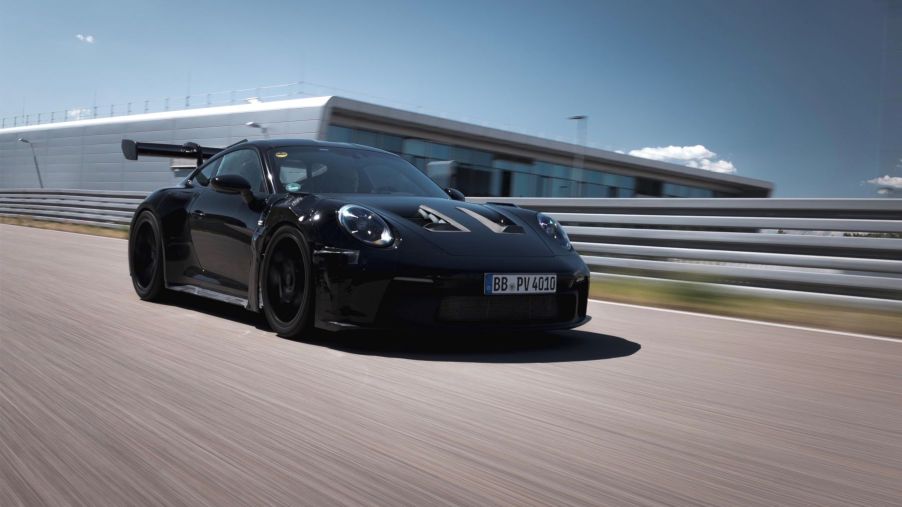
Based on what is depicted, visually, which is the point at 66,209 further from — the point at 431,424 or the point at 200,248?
the point at 431,424

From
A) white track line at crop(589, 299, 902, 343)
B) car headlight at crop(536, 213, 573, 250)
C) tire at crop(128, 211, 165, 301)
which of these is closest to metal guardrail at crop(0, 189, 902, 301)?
white track line at crop(589, 299, 902, 343)

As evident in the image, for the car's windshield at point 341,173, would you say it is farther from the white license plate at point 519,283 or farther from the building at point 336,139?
the building at point 336,139

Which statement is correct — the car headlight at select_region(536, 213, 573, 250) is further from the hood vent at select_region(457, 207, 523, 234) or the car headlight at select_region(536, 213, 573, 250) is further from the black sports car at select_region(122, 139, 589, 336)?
the hood vent at select_region(457, 207, 523, 234)

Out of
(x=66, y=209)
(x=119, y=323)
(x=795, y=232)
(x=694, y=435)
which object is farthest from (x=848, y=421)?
(x=66, y=209)

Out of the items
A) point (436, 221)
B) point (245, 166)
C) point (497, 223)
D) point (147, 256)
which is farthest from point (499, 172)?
point (436, 221)

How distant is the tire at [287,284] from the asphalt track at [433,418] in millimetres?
127

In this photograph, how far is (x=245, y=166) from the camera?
602 cm

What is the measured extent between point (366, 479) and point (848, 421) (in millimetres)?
2034

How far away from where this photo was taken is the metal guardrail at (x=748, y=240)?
7137 millimetres

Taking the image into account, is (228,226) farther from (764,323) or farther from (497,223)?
(764,323)

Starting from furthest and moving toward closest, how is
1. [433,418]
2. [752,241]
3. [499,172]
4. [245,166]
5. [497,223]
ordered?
1. [499,172]
2. [752,241]
3. [245,166]
4. [497,223]
5. [433,418]

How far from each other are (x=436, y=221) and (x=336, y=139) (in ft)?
98.1

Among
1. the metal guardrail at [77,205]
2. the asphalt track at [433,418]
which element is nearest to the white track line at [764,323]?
the asphalt track at [433,418]

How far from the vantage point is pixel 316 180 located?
5.64 meters
